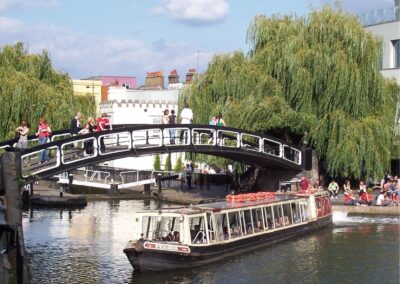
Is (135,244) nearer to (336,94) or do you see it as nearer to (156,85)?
(336,94)

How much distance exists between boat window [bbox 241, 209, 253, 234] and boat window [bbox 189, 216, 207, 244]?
2.70 meters

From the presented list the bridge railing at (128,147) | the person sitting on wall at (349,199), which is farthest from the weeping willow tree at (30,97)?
the person sitting on wall at (349,199)

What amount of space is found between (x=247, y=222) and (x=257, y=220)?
2.62ft

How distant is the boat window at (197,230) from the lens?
2506cm

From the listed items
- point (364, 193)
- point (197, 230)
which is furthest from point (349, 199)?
point (197, 230)

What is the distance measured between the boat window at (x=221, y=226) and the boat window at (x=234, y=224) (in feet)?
1.32

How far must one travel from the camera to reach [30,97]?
43.3 m

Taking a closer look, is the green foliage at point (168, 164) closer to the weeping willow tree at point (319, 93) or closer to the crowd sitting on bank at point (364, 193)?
the weeping willow tree at point (319, 93)

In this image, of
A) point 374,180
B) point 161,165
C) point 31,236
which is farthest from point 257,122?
point 161,165

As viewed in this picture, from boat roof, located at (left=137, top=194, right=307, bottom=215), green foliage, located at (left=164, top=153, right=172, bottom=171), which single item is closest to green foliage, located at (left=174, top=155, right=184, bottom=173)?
green foliage, located at (left=164, top=153, right=172, bottom=171)

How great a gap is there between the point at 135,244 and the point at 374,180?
20900mm

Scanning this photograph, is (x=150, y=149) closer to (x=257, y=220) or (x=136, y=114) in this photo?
(x=257, y=220)

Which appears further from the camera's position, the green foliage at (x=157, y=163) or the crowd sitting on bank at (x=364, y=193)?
the green foliage at (x=157, y=163)

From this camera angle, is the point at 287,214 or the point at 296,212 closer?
the point at 287,214
